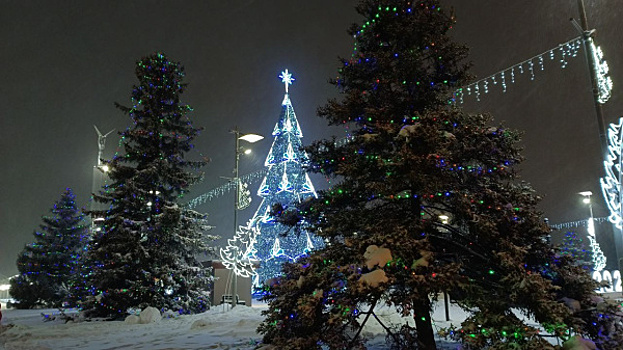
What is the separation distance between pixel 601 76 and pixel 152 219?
1479 cm

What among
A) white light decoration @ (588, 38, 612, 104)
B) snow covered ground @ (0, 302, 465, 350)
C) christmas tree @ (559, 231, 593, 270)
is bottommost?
snow covered ground @ (0, 302, 465, 350)

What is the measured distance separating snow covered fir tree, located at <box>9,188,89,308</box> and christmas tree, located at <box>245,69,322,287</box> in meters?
10.6

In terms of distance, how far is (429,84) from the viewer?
291 inches

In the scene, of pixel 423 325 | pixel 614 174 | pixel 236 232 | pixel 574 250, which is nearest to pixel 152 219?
pixel 236 232

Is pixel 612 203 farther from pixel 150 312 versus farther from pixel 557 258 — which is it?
pixel 150 312

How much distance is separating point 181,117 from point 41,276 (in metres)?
16.3

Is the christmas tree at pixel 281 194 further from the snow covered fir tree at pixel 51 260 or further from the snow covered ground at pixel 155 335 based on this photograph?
the snow covered fir tree at pixel 51 260

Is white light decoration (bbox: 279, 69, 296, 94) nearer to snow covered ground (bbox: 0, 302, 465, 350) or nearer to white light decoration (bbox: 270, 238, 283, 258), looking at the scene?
white light decoration (bbox: 270, 238, 283, 258)

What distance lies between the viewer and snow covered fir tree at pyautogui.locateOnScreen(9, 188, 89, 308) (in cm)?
2588

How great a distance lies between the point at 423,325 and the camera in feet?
21.5

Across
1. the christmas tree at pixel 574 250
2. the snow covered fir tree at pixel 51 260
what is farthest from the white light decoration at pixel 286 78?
the christmas tree at pixel 574 250

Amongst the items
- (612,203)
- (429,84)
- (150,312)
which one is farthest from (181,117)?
(612,203)

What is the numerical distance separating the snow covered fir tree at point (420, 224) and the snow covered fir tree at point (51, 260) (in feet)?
74.3

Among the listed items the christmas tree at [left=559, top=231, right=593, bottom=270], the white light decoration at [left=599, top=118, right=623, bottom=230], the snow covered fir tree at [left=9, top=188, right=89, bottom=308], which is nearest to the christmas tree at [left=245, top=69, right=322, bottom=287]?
the snow covered fir tree at [left=9, top=188, right=89, bottom=308]
